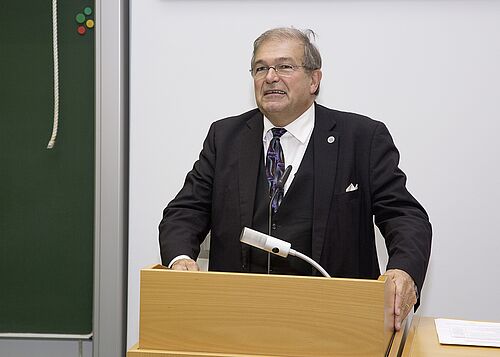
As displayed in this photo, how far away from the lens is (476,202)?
2988 millimetres

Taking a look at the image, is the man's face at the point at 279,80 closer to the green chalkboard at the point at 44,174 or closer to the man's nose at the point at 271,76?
the man's nose at the point at 271,76

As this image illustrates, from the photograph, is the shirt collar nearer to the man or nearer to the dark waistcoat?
the man

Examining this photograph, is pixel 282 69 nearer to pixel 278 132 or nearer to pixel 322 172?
pixel 278 132

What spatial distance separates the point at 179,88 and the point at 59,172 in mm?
621

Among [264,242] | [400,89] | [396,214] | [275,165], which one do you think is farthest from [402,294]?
[400,89]

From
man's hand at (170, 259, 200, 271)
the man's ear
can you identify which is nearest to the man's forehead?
the man's ear

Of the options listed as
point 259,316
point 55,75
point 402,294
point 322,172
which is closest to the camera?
point 259,316

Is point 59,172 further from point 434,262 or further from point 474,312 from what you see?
point 474,312

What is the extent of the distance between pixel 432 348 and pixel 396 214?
732 millimetres

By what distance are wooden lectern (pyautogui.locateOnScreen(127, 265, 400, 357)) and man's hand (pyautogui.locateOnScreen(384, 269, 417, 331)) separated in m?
0.18

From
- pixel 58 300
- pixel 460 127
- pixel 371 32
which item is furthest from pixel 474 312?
pixel 58 300

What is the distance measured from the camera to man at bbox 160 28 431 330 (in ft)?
8.50

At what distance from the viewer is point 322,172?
264cm

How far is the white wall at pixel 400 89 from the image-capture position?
9.78 ft
